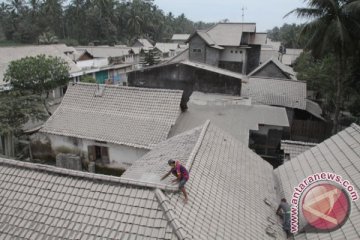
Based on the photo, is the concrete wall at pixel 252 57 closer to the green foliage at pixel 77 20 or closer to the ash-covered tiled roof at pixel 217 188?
the ash-covered tiled roof at pixel 217 188

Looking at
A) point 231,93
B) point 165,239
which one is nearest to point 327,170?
point 165,239

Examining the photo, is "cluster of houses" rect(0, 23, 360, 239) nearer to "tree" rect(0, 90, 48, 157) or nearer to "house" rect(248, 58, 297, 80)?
"tree" rect(0, 90, 48, 157)

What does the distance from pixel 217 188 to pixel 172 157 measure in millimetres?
2272

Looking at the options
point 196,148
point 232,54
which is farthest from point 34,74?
point 232,54

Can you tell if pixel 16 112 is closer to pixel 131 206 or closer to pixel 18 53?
pixel 131 206

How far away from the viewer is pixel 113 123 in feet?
59.9

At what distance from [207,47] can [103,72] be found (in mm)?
20098

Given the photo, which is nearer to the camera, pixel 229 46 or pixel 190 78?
pixel 190 78

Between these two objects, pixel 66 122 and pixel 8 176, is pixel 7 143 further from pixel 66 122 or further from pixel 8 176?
pixel 8 176

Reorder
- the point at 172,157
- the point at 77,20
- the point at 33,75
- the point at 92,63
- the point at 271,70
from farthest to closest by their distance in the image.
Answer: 1. the point at 77,20
2. the point at 92,63
3. the point at 271,70
4. the point at 33,75
5. the point at 172,157

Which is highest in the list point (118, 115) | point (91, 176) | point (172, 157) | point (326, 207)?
point (91, 176)

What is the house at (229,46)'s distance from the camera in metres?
35.1

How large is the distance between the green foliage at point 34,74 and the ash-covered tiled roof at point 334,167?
834 inches

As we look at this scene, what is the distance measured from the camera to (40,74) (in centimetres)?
2533
